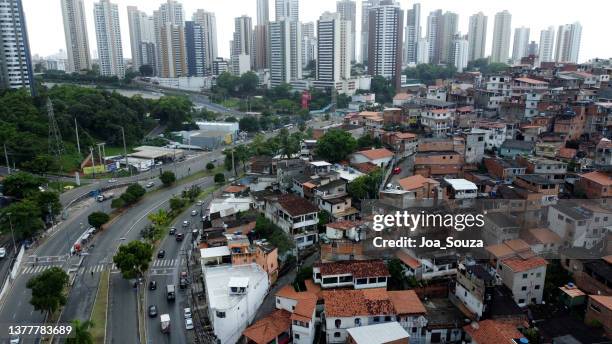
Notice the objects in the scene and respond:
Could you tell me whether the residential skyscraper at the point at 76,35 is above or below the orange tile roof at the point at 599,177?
above

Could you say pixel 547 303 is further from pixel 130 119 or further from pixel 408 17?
pixel 408 17

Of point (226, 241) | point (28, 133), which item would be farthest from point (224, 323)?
point (28, 133)

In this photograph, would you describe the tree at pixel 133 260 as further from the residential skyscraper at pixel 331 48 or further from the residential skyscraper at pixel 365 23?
the residential skyscraper at pixel 365 23

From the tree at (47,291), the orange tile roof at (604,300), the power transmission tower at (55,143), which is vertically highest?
the power transmission tower at (55,143)

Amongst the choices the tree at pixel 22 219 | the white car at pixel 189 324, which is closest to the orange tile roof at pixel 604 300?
the white car at pixel 189 324

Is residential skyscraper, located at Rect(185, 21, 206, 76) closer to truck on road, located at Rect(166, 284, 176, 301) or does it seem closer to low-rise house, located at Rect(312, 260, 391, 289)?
truck on road, located at Rect(166, 284, 176, 301)

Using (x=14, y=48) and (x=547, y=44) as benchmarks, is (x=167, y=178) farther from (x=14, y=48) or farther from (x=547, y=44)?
(x=547, y=44)
